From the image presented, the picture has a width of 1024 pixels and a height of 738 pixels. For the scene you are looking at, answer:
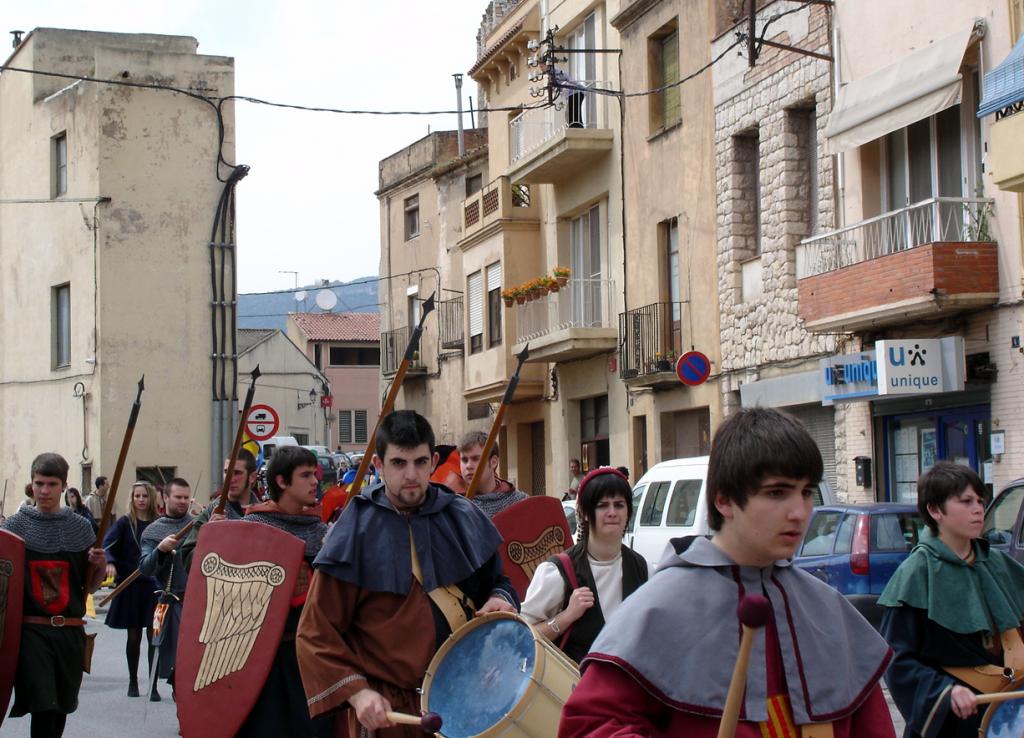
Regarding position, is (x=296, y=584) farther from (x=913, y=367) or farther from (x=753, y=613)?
(x=913, y=367)

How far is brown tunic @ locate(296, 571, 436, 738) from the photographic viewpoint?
17.9ft

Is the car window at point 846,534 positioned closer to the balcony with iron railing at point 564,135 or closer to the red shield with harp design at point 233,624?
the red shield with harp design at point 233,624

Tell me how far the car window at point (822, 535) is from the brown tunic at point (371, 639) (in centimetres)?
914

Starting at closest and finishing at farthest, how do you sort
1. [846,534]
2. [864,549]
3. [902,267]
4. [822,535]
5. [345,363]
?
[864,549] → [846,534] → [822,535] → [902,267] → [345,363]

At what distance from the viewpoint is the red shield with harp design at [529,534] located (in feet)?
29.6

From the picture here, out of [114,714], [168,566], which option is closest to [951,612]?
[168,566]

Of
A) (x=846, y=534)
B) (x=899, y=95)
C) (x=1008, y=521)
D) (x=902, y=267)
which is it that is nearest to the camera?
(x=1008, y=521)

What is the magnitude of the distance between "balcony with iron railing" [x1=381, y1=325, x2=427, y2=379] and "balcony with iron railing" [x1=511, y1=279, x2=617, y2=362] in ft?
30.4

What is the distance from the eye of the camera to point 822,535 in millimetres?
14531

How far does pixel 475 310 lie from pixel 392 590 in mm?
30841

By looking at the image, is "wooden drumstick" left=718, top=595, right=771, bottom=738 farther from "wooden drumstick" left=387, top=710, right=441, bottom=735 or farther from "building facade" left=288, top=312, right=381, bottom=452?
"building facade" left=288, top=312, right=381, bottom=452

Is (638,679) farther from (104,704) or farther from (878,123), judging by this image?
(878,123)

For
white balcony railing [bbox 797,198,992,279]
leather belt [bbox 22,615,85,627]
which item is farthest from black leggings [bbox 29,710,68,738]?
white balcony railing [bbox 797,198,992,279]

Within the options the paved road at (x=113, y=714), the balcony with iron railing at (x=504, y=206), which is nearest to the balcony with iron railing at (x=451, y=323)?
the balcony with iron railing at (x=504, y=206)
